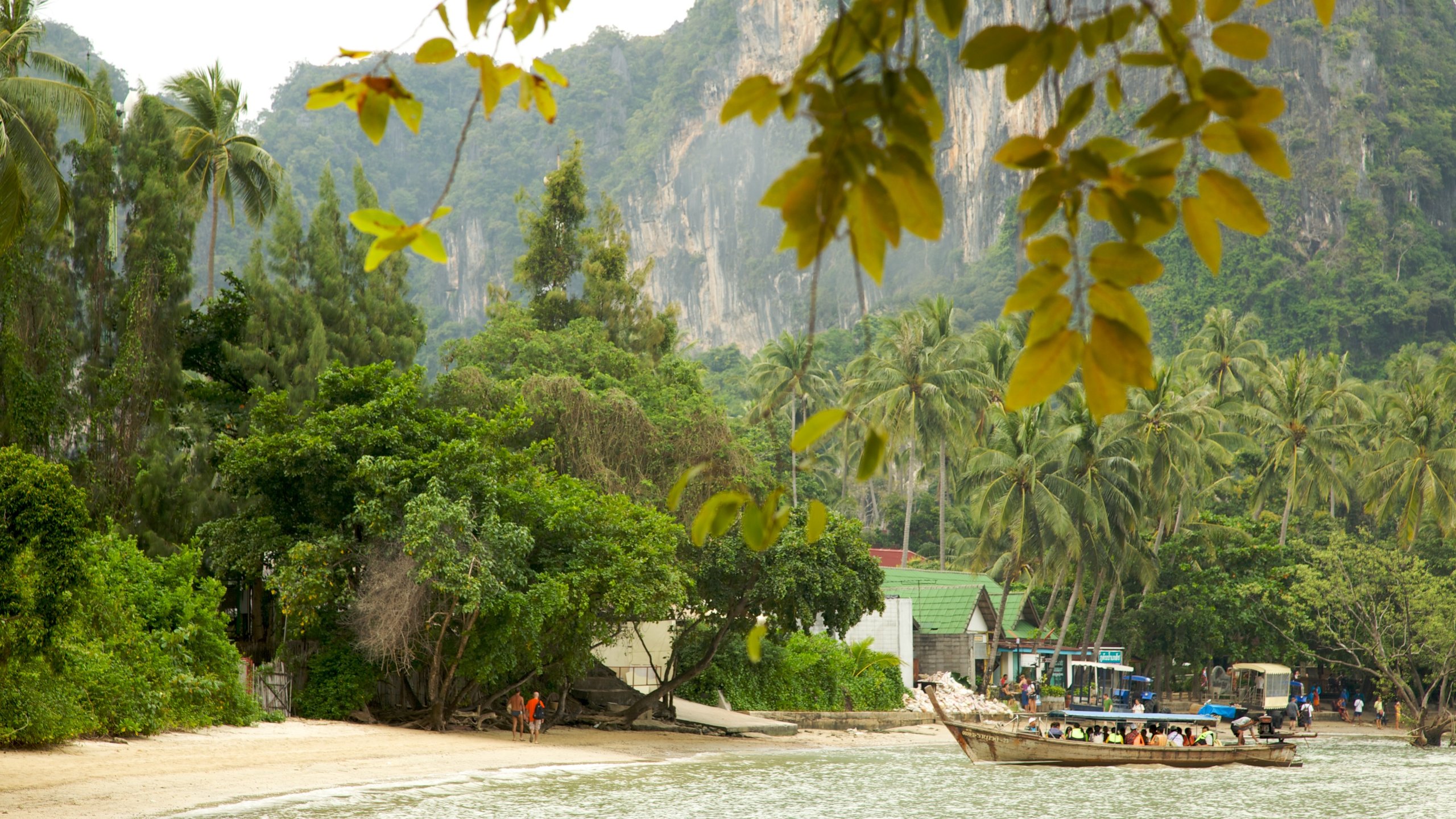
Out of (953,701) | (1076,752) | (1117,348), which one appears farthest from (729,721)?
(1117,348)

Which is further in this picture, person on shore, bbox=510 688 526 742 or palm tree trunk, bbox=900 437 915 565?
palm tree trunk, bbox=900 437 915 565

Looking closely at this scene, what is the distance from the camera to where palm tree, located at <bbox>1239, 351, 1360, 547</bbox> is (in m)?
39.8

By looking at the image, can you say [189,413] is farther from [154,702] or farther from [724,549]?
[724,549]

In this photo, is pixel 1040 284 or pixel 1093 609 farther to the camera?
pixel 1093 609

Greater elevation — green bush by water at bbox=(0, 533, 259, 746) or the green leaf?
the green leaf

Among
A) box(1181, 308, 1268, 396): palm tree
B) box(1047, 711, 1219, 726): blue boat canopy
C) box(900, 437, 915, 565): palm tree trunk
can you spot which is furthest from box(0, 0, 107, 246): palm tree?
box(1181, 308, 1268, 396): palm tree

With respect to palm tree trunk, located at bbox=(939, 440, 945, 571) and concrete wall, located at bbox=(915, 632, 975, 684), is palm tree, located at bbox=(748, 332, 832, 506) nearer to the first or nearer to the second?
palm tree trunk, located at bbox=(939, 440, 945, 571)

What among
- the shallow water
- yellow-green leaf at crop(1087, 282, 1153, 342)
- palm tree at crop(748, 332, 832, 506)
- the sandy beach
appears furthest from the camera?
Result: palm tree at crop(748, 332, 832, 506)

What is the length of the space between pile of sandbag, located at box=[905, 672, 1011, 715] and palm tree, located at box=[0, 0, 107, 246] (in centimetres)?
2175

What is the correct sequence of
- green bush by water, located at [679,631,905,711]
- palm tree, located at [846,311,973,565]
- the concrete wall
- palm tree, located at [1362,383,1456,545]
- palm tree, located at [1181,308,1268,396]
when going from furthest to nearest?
palm tree, located at [1181,308,1268,396] < palm tree, located at [846,311,973,565] < palm tree, located at [1362,383,1456,545] < the concrete wall < green bush by water, located at [679,631,905,711]

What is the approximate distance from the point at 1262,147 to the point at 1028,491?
32994 mm

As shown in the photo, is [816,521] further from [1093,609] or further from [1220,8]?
[1093,609]

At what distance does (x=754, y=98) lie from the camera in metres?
1.52

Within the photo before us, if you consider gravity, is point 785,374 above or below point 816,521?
above
